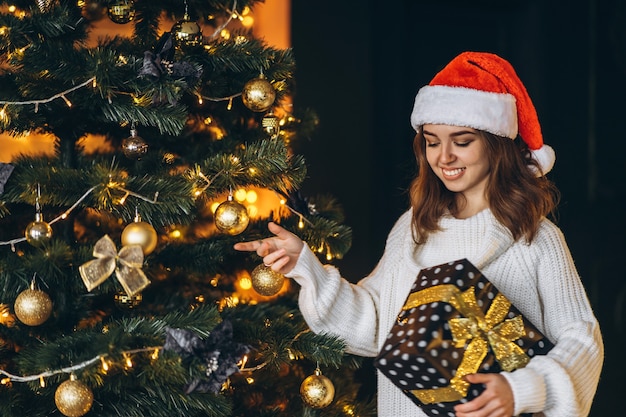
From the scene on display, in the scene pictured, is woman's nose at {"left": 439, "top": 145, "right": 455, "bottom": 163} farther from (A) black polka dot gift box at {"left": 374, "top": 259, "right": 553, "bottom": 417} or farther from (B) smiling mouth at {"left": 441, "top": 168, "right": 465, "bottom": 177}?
(A) black polka dot gift box at {"left": 374, "top": 259, "right": 553, "bottom": 417}

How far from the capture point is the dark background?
2877 mm

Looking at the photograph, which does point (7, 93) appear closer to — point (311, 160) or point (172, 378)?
point (172, 378)

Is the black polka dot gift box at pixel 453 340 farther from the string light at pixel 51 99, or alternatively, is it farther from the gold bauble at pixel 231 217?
the string light at pixel 51 99

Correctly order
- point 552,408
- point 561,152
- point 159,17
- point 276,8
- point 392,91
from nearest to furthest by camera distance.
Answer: point 552,408
point 159,17
point 276,8
point 392,91
point 561,152

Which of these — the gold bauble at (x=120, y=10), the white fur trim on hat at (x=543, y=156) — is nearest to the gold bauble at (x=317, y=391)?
the white fur trim on hat at (x=543, y=156)

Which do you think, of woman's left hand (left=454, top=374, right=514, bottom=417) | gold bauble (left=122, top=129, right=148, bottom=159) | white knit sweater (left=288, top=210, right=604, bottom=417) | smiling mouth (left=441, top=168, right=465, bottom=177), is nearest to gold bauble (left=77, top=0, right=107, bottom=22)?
gold bauble (left=122, top=129, right=148, bottom=159)

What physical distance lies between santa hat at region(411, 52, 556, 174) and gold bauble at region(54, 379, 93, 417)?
94 centimetres

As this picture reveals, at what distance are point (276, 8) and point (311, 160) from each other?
20.1 inches

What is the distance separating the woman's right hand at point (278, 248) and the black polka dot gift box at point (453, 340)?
324 millimetres

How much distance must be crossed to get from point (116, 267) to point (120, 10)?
558mm

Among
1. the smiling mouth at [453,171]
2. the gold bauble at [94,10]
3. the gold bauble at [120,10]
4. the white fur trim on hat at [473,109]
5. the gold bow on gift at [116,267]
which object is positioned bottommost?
the gold bow on gift at [116,267]

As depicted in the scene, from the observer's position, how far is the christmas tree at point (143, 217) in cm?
168

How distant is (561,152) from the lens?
3305mm

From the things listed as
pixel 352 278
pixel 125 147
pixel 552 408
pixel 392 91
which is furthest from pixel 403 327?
pixel 392 91
